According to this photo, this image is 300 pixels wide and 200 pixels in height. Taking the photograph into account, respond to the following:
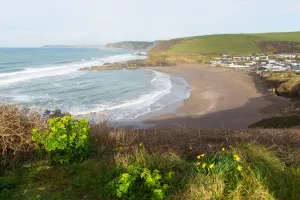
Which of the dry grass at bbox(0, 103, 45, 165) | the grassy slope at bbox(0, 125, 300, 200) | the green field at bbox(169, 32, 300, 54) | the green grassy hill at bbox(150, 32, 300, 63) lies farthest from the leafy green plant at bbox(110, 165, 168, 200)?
the green field at bbox(169, 32, 300, 54)

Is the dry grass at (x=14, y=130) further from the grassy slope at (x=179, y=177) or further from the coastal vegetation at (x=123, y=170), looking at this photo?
the grassy slope at (x=179, y=177)

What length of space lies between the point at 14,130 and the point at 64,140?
1.36 m

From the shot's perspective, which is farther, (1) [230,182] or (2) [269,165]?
(2) [269,165]

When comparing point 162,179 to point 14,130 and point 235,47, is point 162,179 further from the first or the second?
point 235,47

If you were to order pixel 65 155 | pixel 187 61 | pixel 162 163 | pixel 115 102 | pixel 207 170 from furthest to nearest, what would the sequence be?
pixel 187 61 → pixel 115 102 → pixel 65 155 → pixel 162 163 → pixel 207 170

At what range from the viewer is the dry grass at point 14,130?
604 centimetres

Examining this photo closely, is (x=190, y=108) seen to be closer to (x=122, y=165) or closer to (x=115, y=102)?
(x=115, y=102)

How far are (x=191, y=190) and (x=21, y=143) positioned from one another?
4236mm

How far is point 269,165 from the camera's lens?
202 inches

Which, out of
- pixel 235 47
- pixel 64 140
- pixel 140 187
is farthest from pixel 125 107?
pixel 235 47

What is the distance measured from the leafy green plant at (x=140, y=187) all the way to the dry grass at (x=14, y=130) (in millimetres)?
2896

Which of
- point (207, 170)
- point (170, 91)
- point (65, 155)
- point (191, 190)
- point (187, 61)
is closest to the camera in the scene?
point (191, 190)

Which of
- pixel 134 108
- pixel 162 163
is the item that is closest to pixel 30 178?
pixel 162 163

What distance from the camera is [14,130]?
246 inches
